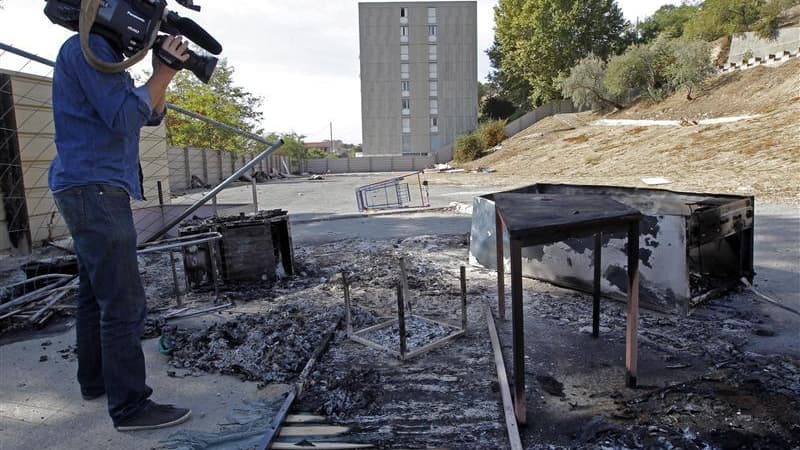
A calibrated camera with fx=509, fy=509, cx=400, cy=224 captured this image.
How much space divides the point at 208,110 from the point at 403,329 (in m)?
30.8

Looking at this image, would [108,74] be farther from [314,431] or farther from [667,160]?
[667,160]

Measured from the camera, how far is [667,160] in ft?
55.9

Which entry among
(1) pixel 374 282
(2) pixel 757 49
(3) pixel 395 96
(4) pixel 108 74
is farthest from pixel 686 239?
(3) pixel 395 96

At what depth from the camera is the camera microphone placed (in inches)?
107

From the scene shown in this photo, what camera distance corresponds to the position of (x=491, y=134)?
120 ft

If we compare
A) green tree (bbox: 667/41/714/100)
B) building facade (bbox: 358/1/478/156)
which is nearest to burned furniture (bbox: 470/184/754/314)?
green tree (bbox: 667/41/714/100)

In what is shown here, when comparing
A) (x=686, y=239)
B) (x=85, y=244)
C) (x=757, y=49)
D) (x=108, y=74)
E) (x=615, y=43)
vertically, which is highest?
(x=615, y=43)

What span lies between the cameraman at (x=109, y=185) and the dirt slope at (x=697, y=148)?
11635 mm

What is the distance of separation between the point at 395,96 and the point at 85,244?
178ft

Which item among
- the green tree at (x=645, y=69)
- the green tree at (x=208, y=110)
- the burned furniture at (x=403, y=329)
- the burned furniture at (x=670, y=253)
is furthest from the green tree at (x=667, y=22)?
the burned furniture at (x=403, y=329)

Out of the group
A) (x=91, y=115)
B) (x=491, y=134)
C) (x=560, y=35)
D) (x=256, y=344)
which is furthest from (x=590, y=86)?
(x=91, y=115)

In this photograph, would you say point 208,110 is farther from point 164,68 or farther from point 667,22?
point 667,22

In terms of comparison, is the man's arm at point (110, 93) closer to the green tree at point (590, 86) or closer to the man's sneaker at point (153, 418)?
the man's sneaker at point (153, 418)

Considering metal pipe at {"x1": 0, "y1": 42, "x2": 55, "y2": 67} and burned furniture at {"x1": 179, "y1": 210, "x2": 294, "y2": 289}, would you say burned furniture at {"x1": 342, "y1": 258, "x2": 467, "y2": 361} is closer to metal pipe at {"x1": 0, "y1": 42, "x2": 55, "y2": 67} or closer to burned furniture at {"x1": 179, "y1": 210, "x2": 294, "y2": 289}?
burned furniture at {"x1": 179, "y1": 210, "x2": 294, "y2": 289}
